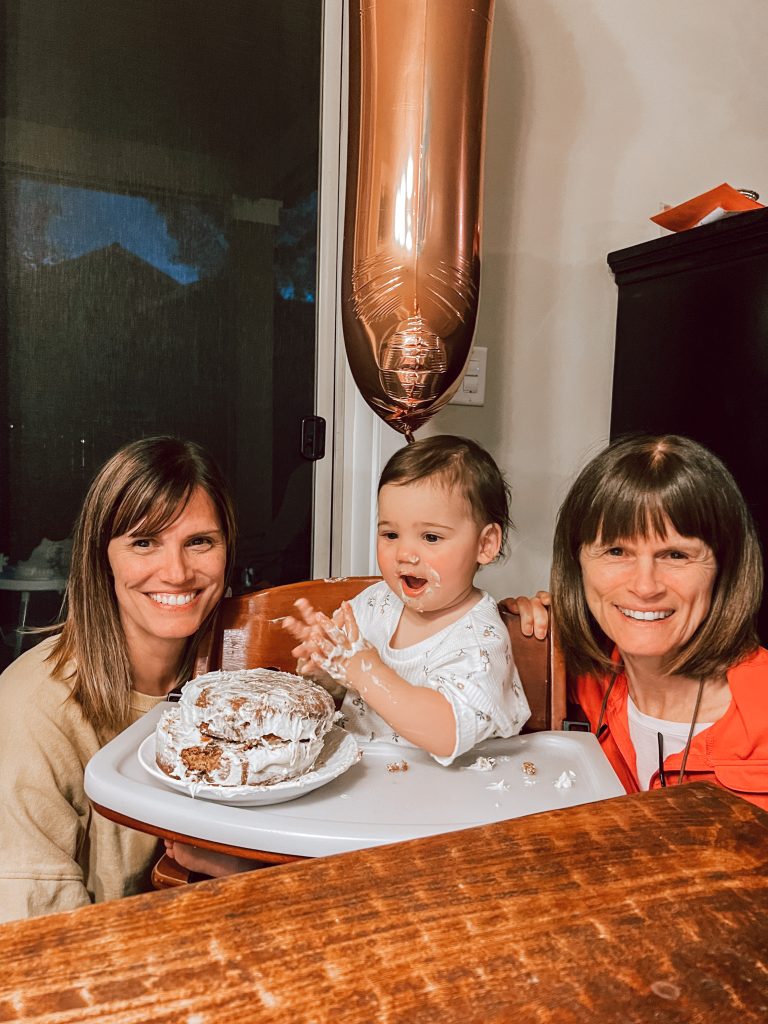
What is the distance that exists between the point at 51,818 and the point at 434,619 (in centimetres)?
52

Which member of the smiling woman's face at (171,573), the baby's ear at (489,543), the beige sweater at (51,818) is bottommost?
the beige sweater at (51,818)

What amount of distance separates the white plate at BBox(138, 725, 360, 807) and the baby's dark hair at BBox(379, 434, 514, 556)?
341mm

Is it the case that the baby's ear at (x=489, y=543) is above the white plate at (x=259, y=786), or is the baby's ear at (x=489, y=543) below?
above

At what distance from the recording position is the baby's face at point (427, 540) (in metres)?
0.99

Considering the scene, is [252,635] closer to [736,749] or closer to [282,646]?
[282,646]

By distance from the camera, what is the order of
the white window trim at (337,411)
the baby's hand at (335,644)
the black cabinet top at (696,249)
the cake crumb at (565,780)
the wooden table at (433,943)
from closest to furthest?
the wooden table at (433,943) < the cake crumb at (565,780) < the baby's hand at (335,644) < the black cabinet top at (696,249) < the white window trim at (337,411)

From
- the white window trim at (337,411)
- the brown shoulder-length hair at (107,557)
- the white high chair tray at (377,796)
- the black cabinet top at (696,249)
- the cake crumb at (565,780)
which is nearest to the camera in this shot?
the white high chair tray at (377,796)

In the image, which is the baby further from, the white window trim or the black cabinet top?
the black cabinet top

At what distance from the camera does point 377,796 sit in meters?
0.78

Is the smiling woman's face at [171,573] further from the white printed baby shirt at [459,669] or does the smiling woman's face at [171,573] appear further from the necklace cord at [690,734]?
the necklace cord at [690,734]

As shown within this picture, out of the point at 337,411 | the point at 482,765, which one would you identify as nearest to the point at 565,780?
the point at 482,765

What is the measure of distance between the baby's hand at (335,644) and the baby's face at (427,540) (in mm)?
83

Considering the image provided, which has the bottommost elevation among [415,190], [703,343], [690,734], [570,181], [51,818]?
[51,818]

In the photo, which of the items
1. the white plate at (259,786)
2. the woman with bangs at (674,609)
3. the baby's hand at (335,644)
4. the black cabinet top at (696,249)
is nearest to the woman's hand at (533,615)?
the woman with bangs at (674,609)
